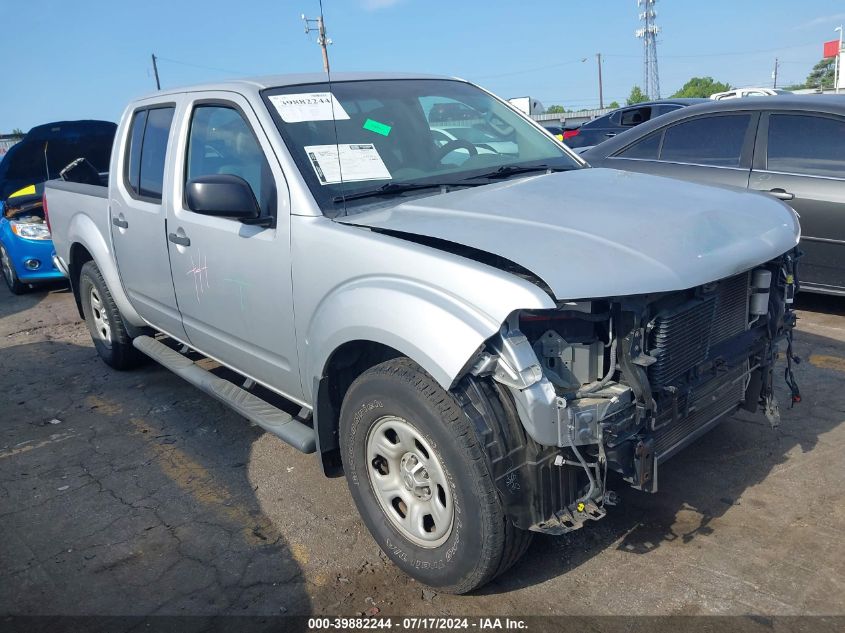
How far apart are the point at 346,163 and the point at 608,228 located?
1295 mm

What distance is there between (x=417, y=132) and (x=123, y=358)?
10.7 feet

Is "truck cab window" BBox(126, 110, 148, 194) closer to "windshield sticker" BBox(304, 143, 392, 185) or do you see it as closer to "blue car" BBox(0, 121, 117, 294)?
"windshield sticker" BBox(304, 143, 392, 185)

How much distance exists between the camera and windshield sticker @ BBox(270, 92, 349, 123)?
11.0 ft

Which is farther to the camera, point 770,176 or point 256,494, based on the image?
point 770,176

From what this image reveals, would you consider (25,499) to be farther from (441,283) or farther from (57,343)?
(57,343)

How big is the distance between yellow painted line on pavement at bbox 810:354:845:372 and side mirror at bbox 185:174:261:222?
375cm

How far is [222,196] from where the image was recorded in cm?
306

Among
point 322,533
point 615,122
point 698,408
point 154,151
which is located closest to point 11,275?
point 154,151

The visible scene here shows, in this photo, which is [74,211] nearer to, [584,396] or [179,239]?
[179,239]

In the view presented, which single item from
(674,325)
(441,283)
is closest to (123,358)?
(441,283)

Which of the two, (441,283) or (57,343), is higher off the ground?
(441,283)

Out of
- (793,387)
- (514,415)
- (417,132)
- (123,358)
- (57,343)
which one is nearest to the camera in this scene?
(514,415)

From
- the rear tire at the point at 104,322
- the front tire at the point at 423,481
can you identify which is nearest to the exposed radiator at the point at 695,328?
the front tire at the point at 423,481

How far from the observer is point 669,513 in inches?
123
